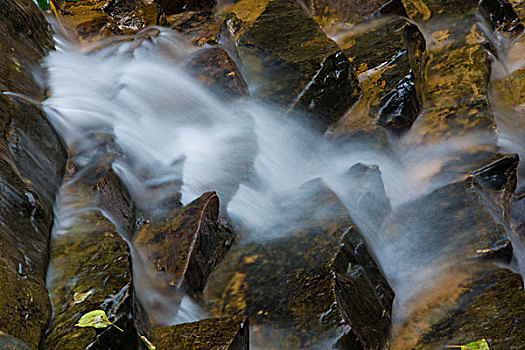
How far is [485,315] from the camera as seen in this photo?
3543mm

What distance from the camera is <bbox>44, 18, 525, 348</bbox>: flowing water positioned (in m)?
4.23

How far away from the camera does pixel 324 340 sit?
3156mm

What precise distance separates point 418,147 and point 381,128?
0.42 metres

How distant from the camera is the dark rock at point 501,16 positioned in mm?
6828

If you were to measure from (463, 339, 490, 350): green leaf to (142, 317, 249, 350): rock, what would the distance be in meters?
1.39

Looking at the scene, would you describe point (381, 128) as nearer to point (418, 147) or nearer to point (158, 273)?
point (418, 147)

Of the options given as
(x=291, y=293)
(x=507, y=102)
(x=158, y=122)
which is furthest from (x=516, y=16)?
(x=291, y=293)

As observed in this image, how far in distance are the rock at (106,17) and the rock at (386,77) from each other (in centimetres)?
240

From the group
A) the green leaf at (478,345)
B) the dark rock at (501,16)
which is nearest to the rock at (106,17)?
the dark rock at (501,16)

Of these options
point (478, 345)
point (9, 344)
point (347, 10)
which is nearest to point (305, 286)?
point (478, 345)

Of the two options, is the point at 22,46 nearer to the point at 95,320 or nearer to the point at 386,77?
the point at 95,320

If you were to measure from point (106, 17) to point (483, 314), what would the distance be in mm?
5043

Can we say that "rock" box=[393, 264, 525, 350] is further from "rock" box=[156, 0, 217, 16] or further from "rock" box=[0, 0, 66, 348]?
"rock" box=[156, 0, 217, 16]

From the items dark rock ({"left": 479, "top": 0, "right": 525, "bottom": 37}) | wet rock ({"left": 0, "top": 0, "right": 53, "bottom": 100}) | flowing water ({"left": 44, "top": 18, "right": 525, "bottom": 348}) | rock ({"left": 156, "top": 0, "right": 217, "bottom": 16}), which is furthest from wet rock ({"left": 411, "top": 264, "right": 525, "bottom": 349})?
rock ({"left": 156, "top": 0, "right": 217, "bottom": 16})
